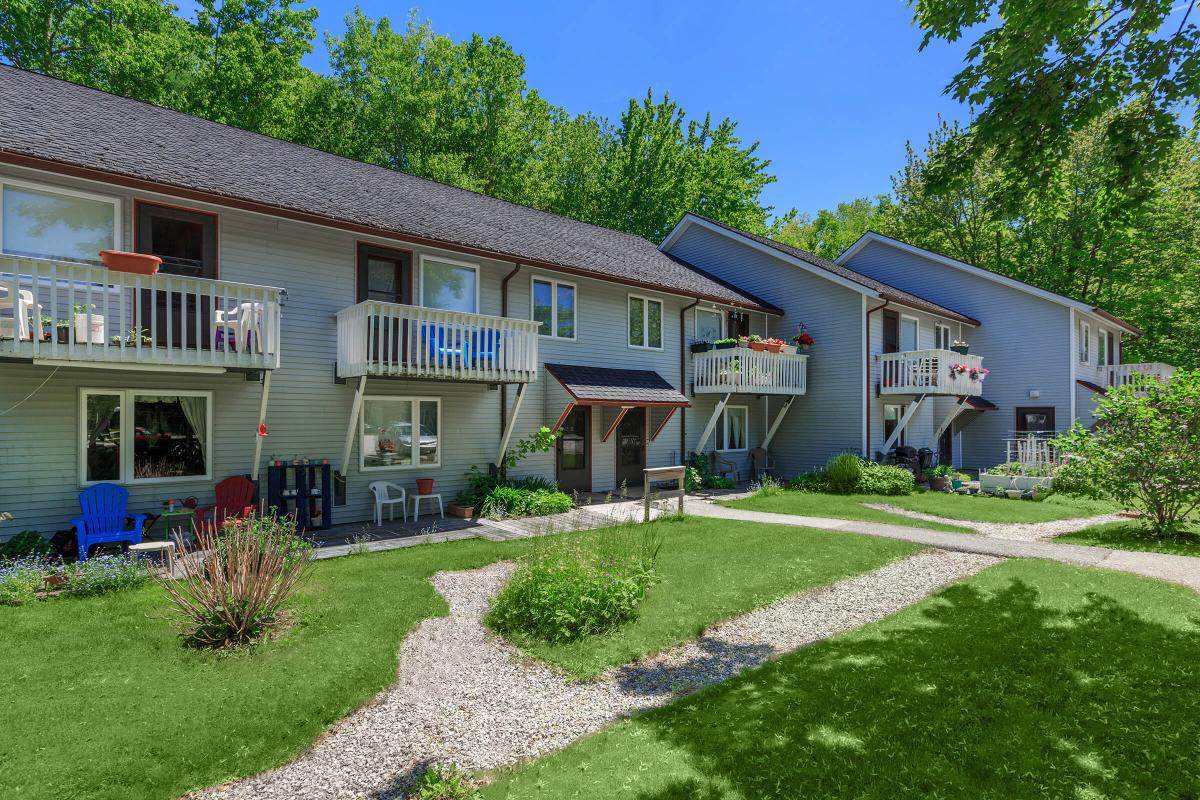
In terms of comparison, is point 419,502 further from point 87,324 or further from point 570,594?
point 570,594

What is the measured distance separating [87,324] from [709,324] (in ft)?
47.9

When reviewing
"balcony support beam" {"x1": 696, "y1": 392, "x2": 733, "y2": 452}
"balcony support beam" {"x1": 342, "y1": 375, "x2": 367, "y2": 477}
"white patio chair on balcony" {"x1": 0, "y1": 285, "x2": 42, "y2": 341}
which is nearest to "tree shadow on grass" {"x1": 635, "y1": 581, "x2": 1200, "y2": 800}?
"balcony support beam" {"x1": 342, "y1": 375, "x2": 367, "y2": 477}

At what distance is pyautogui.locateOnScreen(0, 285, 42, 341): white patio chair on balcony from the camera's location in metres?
7.19

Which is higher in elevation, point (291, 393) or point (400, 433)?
point (291, 393)

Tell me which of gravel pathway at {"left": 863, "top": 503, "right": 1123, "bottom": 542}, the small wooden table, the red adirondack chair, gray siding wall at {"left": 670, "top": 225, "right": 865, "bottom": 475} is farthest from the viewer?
gray siding wall at {"left": 670, "top": 225, "right": 865, "bottom": 475}

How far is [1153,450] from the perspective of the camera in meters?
10.3

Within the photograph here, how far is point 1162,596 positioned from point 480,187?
30062mm

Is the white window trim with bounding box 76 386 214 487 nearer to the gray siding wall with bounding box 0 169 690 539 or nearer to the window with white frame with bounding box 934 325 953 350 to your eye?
the gray siding wall with bounding box 0 169 690 539

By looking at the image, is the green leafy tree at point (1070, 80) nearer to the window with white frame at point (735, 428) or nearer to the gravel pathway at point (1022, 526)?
the gravel pathway at point (1022, 526)

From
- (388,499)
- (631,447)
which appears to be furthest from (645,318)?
(388,499)

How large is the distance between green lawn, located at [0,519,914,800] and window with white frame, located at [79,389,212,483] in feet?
9.36

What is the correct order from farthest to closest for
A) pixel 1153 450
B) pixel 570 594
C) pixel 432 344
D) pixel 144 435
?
pixel 432 344
pixel 1153 450
pixel 144 435
pixel 570 594

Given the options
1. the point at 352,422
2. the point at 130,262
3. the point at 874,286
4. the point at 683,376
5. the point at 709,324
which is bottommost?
the point at 352,422

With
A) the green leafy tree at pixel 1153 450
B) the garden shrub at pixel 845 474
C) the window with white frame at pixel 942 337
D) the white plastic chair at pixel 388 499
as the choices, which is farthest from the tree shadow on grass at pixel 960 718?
the window with white frame at pixel 942 337
